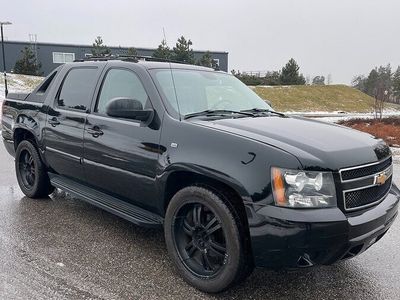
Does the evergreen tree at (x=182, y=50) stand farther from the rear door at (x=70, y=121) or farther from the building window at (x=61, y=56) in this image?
the rear door at (x=70, y=121)

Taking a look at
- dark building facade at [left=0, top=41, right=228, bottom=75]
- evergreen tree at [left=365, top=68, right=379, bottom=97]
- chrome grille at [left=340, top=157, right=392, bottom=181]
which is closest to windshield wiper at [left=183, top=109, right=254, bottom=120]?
chrome grille at [left=340, top=157, right=392, bottom=181]

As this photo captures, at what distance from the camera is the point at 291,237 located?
2703mm

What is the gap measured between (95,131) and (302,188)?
91.0 inches

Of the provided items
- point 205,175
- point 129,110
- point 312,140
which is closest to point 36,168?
point 129,110

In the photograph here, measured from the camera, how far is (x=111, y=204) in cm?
410

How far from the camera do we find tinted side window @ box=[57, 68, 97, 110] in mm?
4551

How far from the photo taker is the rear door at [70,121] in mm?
4488

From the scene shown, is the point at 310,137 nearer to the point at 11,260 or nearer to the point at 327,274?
the point at 327,274

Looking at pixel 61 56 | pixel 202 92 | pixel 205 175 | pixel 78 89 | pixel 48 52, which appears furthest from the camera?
pixel 61 56

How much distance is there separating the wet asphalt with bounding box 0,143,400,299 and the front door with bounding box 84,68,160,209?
53cm

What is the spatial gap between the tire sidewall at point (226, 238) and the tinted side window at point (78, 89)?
1.78m

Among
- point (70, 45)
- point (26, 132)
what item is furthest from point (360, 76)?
point (26, 132)

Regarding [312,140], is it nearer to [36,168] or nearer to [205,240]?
[205,240]

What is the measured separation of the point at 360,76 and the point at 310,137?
82.6 m
